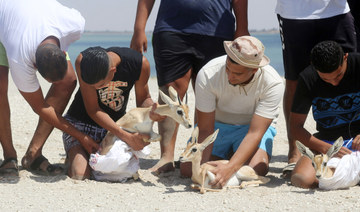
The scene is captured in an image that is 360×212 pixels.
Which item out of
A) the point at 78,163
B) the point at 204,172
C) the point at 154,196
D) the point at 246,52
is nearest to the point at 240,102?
the point at 246,52

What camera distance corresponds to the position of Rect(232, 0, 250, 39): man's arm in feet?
18.0

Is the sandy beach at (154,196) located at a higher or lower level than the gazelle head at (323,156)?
lower

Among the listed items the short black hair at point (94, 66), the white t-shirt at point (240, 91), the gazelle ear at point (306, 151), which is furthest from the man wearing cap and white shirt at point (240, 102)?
the short black hair at point (94, 66)

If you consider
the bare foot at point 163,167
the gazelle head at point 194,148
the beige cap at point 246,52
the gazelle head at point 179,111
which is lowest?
the bare foot at point 163,167

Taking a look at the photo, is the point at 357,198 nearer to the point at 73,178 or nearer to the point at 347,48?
the point at 347,48

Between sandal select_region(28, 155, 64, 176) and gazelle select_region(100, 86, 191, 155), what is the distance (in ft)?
1.90

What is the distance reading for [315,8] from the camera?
200 inches

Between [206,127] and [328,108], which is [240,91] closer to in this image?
[206,127]

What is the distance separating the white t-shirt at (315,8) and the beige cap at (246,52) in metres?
0.84

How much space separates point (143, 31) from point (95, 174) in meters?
1.50

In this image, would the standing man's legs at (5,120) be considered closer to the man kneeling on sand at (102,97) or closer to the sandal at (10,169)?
the sandal at (10,169)

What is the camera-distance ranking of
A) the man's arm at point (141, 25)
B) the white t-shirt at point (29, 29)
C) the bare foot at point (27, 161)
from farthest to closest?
the man's arm at point (141, 25) < the bare foot at point (27, 161) < the white t-shirt at point (29, 29)

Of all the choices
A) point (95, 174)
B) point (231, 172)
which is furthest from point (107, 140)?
point (231, 172)

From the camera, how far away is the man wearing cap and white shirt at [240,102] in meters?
4.50
